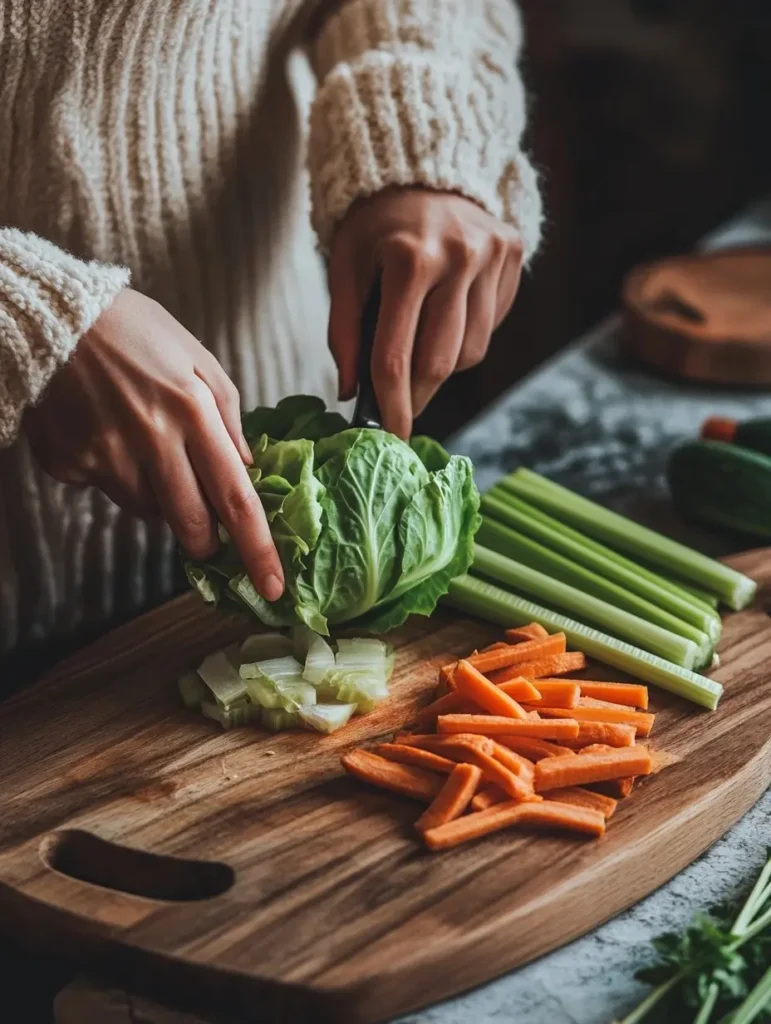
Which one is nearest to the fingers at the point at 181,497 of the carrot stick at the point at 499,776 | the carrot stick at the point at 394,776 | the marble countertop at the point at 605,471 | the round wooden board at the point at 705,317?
the carrot stick at the point at 394,776

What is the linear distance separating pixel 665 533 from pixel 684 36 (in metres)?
3.37

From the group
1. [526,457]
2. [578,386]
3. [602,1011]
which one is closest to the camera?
[602,1011]

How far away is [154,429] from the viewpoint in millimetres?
1675

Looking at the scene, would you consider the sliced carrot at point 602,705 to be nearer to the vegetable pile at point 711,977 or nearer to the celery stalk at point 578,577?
the celery stalk at point 578,577

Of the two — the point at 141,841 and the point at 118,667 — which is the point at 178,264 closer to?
the point at 118,667

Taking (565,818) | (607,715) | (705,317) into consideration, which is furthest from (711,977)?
(705,317)

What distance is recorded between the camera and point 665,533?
2475 mm

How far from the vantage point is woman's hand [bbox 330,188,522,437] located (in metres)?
2.03

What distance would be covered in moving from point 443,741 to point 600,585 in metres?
0.56

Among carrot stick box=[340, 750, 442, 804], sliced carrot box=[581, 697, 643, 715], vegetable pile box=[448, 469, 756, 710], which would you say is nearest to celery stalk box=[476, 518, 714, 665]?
vegetable pile box=[448, 469, 756, 710]

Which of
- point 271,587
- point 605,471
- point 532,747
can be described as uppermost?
point 271,587

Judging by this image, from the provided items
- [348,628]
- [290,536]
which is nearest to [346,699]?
[348,628]

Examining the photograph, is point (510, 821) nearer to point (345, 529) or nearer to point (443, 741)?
point (443, 741)

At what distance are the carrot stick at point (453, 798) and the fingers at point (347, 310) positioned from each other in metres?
0.76
